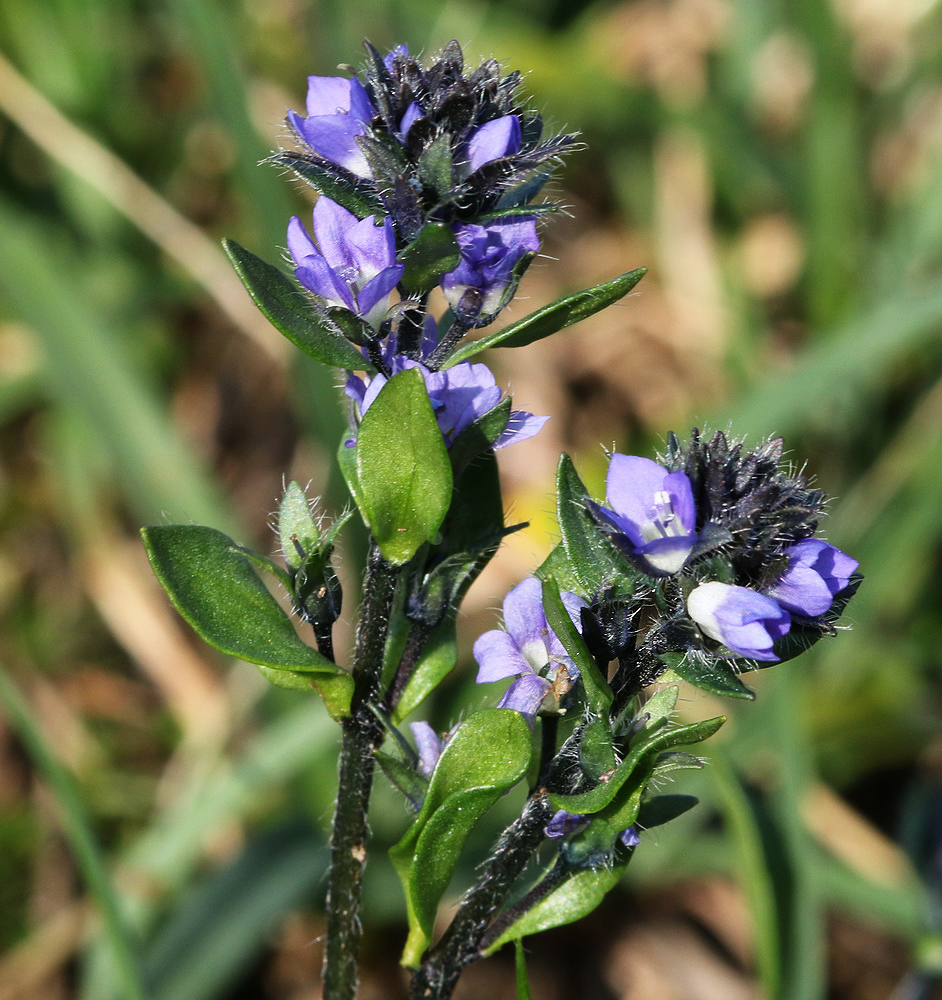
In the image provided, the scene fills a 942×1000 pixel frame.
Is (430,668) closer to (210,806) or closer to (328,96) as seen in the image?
(328,96)

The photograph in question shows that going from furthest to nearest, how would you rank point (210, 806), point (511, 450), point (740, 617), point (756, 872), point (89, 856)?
point (511, 450) → point (210, 806) → point (756, 872) → point (89, 856) → point (740, 617)

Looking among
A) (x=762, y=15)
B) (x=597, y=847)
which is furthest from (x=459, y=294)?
(x=762, y=15)

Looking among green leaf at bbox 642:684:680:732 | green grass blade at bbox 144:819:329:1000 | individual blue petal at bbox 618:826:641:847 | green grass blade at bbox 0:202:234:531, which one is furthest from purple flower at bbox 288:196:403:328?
green grass blade at bbox 0:202:234:531

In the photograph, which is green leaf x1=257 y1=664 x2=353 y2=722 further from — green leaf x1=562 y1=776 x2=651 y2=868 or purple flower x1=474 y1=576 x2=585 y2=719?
green leaf x1=562 y1=776 x2=651 y2=868

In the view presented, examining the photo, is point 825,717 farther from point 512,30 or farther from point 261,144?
point 512,30

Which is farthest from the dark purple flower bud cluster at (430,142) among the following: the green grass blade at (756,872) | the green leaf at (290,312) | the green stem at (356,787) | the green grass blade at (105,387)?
the green grass blade at (105,387)

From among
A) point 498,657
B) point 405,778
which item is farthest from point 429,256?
point 405,778
